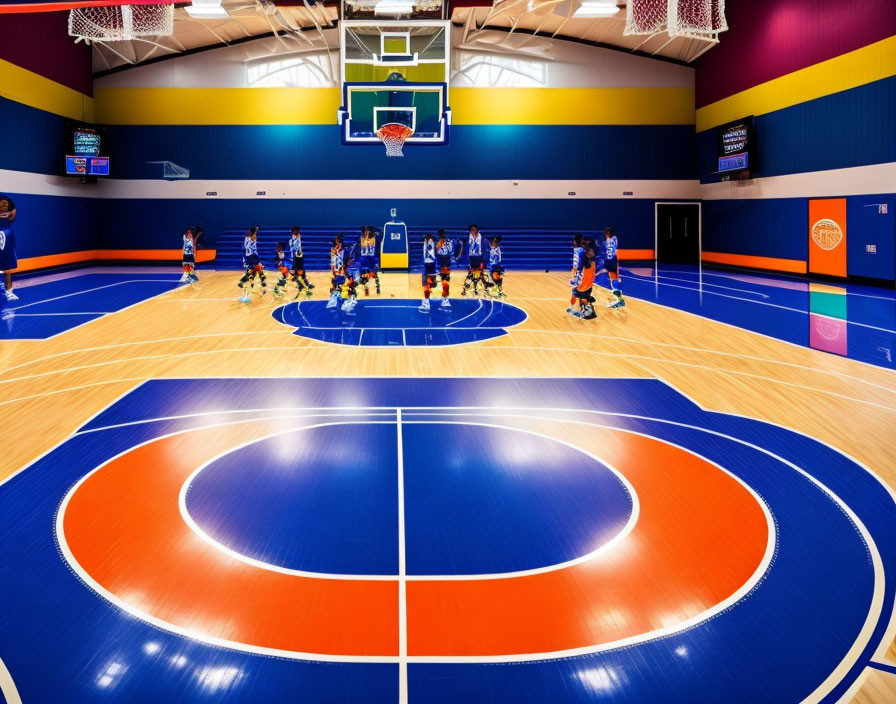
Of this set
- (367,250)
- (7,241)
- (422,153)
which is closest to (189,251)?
(7,241)

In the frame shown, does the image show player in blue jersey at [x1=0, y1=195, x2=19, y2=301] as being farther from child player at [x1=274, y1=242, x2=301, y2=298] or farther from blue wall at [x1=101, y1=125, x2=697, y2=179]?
blue wall at [x1=101, y1=125, x2=697, y2=179]

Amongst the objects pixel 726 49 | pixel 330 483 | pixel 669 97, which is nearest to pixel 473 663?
pixel 330 483

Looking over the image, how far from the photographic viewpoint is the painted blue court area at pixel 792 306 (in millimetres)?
10383

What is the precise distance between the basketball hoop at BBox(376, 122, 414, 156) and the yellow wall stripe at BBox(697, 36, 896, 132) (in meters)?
9.71

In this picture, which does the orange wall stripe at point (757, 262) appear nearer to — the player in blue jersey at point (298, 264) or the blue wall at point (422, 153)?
the blue wall at point (422, 153)

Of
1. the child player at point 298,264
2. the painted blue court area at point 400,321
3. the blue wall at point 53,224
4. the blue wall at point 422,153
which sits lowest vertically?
the painted blue court area at point 400,321

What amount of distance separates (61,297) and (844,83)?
17.8 m

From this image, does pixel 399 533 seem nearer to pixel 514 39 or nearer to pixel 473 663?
pixel 473 663

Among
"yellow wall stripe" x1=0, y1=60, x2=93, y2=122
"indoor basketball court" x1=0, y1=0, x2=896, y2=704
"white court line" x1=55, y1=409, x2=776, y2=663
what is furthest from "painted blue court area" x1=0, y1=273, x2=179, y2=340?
"white court line" x1=55, y1=409, x2=776, y2=663

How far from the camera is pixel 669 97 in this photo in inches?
1014

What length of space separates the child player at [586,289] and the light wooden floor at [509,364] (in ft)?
0.95

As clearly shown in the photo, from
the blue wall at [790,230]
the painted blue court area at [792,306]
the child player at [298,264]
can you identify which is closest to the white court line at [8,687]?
the painted blue court area at [792,306]

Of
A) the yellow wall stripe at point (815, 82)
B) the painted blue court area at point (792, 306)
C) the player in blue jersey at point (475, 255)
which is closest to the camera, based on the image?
the painted blue court area at point (792, 306)

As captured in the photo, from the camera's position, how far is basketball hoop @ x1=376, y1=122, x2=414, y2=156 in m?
19.5
